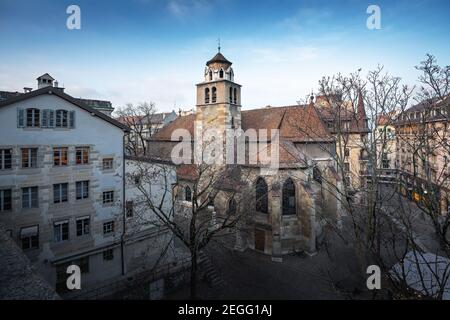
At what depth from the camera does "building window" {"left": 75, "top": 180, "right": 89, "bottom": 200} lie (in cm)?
1653

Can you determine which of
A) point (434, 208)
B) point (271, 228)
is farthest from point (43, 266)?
point (434, 208)

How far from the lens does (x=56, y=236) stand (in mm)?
15852

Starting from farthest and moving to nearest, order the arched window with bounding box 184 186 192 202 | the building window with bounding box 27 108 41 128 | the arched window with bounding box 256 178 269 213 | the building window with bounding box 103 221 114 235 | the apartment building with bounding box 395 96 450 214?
the arched window with bounding box 184 186 192 202 → the arched window with bounding box 256 178 269 213 → the building window with bounding box 103 221 114 235 → the building window with bounding box 27 108 41 128 → the apartment building with bounding box 395 96 450 214

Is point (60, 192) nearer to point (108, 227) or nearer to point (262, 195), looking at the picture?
point (108, 227)

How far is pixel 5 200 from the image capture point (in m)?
14.2

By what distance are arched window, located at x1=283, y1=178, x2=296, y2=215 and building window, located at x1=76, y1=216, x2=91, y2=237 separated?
14.5m

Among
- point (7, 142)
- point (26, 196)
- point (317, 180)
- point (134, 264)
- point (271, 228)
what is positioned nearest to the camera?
point (7, 142)

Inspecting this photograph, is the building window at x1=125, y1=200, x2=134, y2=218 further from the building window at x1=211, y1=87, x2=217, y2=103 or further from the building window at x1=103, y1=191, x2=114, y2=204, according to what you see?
the building window at x1=211, y1=87, x2=217, y2=103

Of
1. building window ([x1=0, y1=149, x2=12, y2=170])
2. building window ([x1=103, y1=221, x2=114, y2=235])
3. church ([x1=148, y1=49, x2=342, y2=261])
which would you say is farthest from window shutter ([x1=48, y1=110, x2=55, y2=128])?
building window ([x1=103, y1=221, x2=114, y2=235])

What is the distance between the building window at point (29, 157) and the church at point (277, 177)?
7.14 metres

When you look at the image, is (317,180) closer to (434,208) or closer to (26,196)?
(434,208)
